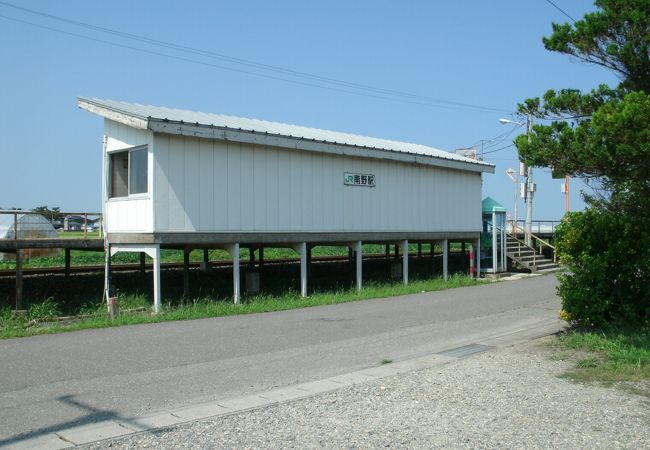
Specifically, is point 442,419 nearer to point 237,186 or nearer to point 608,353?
point 608,353

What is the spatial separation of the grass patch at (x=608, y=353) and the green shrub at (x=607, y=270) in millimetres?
466

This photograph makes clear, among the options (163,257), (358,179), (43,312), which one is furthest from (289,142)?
(163,257)

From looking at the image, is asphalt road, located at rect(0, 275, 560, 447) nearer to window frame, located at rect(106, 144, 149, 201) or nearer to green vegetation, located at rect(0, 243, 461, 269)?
window frame, located at rect(106, 144, 149, 201)

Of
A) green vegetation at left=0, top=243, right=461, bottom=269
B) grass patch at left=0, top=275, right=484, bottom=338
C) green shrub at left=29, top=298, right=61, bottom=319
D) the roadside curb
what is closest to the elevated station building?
grass patch at left=0, top=275, right=484, bottom=338

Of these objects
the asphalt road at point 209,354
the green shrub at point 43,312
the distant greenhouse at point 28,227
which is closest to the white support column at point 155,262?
the asphalt road at point 209,354

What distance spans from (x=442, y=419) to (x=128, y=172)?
500 inches

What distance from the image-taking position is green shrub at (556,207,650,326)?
1091cm

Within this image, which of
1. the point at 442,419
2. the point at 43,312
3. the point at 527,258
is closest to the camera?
the point at 442,419

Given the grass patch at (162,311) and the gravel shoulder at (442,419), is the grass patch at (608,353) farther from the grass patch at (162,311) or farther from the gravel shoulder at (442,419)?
the grass patch at (162,311)

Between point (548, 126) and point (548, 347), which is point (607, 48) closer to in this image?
point (548, 126)

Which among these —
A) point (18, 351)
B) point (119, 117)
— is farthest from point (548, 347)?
point (119, 117)

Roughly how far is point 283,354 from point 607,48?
23.0 feet

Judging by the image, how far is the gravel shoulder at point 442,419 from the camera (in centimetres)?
554

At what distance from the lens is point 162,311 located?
49.1 feet
